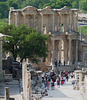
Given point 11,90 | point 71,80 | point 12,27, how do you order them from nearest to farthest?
point 11,90
point 71,80
point 12,27

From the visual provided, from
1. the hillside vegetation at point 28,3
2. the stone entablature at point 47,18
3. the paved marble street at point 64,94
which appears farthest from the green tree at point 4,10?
the paved marble street at point 64,94

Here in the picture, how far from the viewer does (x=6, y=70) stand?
56.5 meters

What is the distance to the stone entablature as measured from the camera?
75000 mm

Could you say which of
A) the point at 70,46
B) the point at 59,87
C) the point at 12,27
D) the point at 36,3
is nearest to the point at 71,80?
the point at 59,87

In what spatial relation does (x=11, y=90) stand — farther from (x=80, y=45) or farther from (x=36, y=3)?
(x=36, y=3)

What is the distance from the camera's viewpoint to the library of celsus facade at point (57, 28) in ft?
246

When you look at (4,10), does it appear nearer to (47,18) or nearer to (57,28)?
(47,18)

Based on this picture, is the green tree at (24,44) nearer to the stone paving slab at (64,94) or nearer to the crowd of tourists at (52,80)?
the crowd of tourists at (52,80)

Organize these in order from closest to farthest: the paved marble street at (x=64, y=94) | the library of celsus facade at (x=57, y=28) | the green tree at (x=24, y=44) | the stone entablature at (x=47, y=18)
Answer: the paved marble street at (x=64, y=94) < the green tree at (x=24, y=44) < the library of celsus facade at (x=57, y=28) < the stone entablature at (x=47, y=18)

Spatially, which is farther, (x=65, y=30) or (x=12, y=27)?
(x=65, y=30)

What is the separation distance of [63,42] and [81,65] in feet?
17.5

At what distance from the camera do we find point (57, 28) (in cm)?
7606

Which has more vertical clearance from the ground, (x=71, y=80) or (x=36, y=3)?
(x=36, y=3)

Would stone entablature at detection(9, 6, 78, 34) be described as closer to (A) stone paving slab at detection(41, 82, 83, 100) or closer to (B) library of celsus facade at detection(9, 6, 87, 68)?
(B) library of celsus facade at detection(9, 6, 87, 68)
